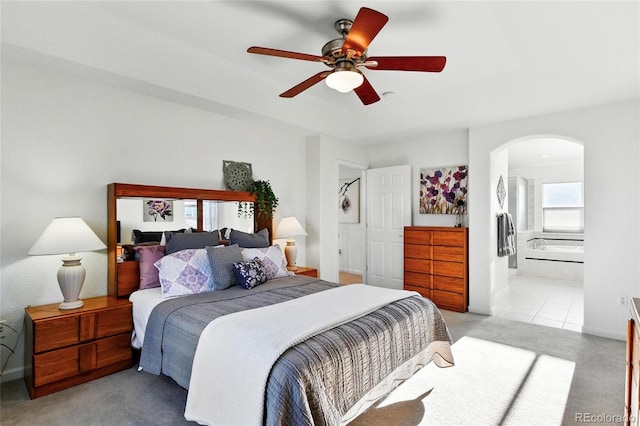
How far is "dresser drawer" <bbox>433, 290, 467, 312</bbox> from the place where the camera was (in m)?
4.39

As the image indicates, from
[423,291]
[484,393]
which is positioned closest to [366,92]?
[484,393]

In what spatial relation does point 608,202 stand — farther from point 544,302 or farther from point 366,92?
point 366,92

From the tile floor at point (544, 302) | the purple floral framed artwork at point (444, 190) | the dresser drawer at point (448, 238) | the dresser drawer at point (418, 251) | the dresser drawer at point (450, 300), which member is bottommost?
the tile floor at point (544, 302)

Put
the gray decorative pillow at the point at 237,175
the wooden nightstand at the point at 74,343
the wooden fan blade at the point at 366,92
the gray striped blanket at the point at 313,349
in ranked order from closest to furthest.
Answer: the gray striped blanket at the point at 313,349 < the wooden nightstand at the point at 74,343 < the wooden fan blade at the point at 366,92 < the gray decorative pillow at the point at 237,175

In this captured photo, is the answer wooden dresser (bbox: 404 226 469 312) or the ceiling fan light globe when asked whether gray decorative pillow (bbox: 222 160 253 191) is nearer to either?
the ceiling fan light globe

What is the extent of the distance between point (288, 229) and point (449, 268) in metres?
2.21

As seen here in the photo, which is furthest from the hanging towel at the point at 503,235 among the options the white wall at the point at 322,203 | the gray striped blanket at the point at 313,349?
the gray striped blanket at the point at 313,349

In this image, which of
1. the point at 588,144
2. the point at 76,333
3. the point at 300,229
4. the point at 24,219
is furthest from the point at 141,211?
the point at 588,144

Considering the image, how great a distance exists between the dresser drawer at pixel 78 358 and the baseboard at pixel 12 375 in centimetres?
50

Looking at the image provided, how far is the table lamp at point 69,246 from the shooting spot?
96.3 inches

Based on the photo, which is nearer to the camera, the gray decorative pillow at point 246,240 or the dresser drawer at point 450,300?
the gray decorative pillow at point 246,240

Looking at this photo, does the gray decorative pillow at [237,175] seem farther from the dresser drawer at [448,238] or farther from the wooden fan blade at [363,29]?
the dresser drawer at [448,238]

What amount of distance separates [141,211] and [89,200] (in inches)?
16.5

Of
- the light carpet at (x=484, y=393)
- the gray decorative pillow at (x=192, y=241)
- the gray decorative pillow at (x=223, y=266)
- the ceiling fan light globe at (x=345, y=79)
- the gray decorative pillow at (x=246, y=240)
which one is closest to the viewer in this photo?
the light carpet at (x=484, y=393)
